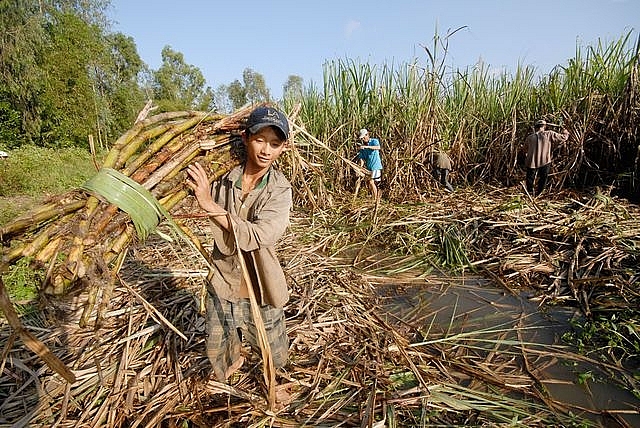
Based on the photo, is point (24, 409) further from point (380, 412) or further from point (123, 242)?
point (380, 412)

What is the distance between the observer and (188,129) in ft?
4.96

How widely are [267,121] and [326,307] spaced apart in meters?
1.73

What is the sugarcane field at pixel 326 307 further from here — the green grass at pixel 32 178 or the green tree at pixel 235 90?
the green tree at pixel 235 90

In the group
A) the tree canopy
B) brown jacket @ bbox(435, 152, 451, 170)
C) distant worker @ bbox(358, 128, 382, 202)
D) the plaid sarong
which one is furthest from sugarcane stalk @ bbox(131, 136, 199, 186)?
the tree canopy

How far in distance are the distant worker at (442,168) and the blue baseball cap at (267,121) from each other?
532 cm

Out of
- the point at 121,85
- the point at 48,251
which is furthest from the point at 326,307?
the point at 121,85

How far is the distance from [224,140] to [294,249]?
248 centimetres

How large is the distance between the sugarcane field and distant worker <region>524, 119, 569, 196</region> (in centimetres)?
111

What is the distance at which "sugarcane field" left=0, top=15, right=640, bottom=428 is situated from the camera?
1.16 m

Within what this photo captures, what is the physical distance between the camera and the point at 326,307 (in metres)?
2.67

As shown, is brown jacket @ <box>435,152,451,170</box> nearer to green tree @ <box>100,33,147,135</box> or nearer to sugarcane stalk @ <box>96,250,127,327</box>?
sugarcane stalk @ <box>96,250,127,327</box>

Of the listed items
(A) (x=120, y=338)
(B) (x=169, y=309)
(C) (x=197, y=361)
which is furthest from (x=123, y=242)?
(B) (x=169, y=309)

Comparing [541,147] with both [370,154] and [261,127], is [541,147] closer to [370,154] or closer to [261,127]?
[370,154]

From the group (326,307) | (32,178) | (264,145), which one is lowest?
(326,307)
